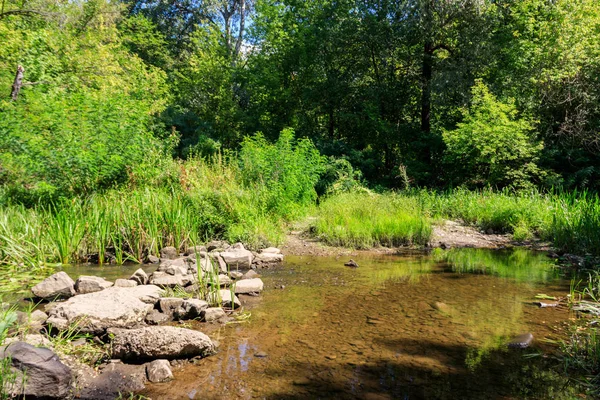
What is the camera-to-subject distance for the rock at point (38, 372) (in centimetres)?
286

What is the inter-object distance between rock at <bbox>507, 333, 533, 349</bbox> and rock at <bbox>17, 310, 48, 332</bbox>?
15.7 ft

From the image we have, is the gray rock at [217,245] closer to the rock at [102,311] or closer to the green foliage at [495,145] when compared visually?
the rock at [102,311]

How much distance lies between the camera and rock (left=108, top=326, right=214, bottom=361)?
12.0ft

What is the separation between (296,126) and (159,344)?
19.2m

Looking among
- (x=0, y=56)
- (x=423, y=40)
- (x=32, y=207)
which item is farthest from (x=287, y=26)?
(x=32, y=207)

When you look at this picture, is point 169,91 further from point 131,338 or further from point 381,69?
point 131,338

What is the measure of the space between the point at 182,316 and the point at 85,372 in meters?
1.39

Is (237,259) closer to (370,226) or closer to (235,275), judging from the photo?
(235,275)

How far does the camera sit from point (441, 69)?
17750 mm

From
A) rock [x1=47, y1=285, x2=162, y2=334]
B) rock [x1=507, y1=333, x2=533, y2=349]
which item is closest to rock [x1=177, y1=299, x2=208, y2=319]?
rock [x1=47, y1=285, x2=162, y2=334]

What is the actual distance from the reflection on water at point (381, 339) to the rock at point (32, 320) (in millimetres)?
1625

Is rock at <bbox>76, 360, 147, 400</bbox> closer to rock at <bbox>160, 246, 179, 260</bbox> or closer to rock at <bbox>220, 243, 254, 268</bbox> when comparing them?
rock at <bbox>220, 243, 254, 268</bbox>

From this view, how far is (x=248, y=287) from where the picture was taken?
5785 mm

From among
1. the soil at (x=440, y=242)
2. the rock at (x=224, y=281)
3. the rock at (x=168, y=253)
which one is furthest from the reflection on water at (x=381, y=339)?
the rock at (x=168, y=253)
